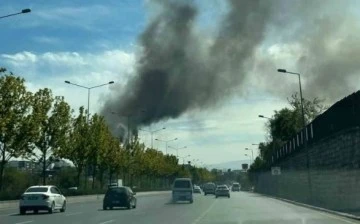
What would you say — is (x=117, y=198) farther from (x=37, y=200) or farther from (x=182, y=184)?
(x=182, y=184)

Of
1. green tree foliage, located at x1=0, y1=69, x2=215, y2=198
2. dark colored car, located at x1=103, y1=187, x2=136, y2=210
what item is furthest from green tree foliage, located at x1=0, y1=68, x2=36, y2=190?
dark colored car, located at x1=103, y1=187, x2=136, y2=210

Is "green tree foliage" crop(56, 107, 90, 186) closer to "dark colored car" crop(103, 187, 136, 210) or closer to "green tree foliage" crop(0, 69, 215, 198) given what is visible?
"green tree foliage" crop(0, 69, 215, 198)

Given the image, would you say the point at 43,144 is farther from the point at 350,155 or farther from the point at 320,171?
the point at 350,155

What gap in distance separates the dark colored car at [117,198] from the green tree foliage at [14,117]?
1118 centimetres

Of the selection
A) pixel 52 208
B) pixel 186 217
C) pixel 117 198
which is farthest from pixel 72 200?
pixel 186 217

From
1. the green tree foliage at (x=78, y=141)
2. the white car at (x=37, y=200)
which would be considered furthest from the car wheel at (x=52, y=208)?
the green tree foliage at (x=78, y=141)

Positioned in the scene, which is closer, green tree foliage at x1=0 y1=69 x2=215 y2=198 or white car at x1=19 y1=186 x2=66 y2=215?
white car at x1=19 y1=186 x2=66 y2=215

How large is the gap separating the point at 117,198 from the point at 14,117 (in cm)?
1281

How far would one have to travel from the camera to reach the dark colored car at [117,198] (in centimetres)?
4238

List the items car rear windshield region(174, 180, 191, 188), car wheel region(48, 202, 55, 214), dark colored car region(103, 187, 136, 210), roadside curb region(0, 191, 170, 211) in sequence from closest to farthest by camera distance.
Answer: car wheel region(48, 202, 55, 214)
dark colored car region(103, 187, 136, 210)
roadside curb region(0, 191, 170, 211)
car rear windshield region(174, 180, 191, 188)

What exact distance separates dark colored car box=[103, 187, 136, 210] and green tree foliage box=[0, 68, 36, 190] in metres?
11.2

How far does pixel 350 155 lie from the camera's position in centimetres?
3984

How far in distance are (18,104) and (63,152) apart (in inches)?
499

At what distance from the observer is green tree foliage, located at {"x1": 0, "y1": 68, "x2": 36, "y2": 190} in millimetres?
49531
